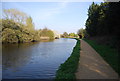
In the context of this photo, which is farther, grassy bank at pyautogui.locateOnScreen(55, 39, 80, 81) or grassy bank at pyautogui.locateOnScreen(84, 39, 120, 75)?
grassy bank at pyautogui.locateOnScreen(84, 39, 120, 75)

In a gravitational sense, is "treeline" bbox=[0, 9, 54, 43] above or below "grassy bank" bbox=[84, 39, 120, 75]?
above

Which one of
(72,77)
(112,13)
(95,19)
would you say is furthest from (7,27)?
(72,77)

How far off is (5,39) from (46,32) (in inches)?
1277

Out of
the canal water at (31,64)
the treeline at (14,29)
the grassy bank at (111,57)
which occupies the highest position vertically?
the treeline at (14,29)

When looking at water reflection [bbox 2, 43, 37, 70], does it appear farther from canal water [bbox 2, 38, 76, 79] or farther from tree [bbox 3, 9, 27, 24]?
tree [bbox 3, 9, 27, 24]

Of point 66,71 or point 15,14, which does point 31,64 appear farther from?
point 15,14

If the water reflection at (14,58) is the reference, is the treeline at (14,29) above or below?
above

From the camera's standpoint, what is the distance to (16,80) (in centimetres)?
588

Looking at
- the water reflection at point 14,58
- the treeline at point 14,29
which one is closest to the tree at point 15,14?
the treeline at point 14,29

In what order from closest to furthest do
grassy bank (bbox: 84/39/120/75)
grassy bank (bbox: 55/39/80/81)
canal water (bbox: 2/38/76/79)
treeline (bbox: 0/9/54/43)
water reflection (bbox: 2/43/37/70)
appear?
grassy bank (bbox: 55/39/80/81)
grassy bank (bbox: 84/39/120/75)
canal water (bbox: 2/38/76/79)
water reflection (bbox: 2/43/37/70)
treeline (bbox: 0/9/54/43)

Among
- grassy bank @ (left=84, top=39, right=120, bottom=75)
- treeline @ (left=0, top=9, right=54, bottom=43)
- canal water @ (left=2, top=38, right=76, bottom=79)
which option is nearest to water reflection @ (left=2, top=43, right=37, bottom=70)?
canal water @ (left=2, top=38, right=76, bottom=79)

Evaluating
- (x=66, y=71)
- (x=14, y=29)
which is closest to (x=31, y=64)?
(x=66, y=71)

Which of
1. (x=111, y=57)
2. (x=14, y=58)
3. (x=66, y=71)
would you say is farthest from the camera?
(x=14, y=58)

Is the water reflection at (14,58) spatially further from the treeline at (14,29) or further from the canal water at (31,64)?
the treeline at (14,29)
